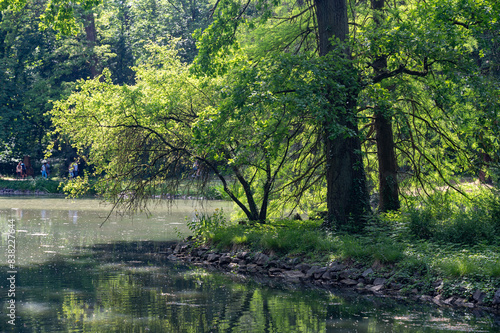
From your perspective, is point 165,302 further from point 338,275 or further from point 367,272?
point 367,272

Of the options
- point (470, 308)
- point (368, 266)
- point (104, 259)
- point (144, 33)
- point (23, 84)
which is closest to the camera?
point (470, 308)

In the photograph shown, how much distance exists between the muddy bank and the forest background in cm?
46

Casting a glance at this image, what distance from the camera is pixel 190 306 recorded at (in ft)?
31.2

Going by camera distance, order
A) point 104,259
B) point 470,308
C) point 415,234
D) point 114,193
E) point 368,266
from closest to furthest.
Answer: point 470,308 < point 368,266 < point 415,234 < point 104,259 < point 114,193

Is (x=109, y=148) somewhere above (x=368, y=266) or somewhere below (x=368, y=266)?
above

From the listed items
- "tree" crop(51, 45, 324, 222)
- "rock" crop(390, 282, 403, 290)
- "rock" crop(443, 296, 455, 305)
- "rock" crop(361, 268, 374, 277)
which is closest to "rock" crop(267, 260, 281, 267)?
"rock" crop(361, 268, 374, 277)

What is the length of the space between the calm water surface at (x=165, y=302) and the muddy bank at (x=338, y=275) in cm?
50

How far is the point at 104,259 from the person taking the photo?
14602 mm

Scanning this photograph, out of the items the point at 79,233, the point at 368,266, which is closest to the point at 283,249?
the point at 368,266

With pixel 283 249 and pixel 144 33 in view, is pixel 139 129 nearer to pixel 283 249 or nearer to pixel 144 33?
pixel 283 249

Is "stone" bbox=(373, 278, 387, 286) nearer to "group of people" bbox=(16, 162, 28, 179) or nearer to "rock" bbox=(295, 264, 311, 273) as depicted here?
"rock" bbox=(295, 264, 311, 273)

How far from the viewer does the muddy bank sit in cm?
970

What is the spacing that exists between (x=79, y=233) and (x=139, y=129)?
18.2 feet

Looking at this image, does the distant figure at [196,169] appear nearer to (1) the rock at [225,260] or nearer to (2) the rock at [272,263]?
(1) the rock at [225,260]
